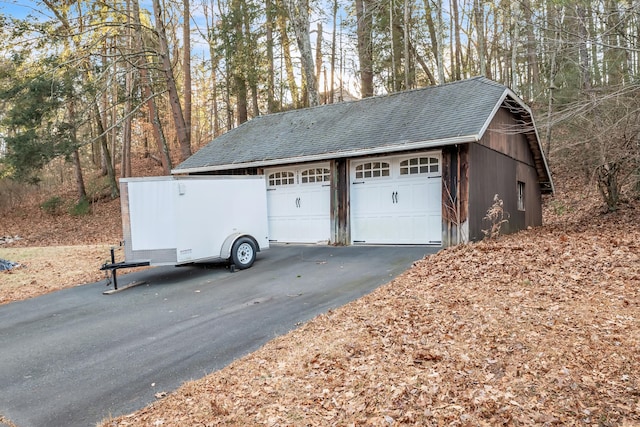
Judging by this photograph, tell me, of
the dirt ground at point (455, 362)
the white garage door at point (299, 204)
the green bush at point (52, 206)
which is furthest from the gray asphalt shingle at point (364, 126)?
the green bush at point (52, 206)

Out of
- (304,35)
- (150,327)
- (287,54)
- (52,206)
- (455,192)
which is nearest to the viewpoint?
(150,327)

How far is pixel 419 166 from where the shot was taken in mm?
10055

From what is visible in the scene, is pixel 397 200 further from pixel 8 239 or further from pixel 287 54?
pixel 8 239

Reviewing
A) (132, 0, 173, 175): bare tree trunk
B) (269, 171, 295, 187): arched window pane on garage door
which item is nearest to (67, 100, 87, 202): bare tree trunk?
(132, 0, 173, 175): bare tree trunk

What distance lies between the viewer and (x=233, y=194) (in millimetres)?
8828

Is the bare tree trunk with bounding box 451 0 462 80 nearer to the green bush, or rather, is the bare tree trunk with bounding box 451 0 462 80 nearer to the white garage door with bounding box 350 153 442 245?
the white garage door with bounding box 350 153 442 245

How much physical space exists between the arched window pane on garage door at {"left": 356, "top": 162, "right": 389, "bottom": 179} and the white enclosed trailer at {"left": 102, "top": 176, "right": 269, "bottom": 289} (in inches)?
121

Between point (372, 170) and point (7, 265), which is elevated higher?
point (372, 170)

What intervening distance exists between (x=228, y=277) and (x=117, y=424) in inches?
196

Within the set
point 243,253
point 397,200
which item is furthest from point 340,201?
point 243,253

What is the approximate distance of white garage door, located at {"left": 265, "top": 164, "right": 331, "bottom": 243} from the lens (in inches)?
448

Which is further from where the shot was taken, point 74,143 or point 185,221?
point 74,143

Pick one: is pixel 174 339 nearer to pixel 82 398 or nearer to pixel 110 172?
pixel 82 398

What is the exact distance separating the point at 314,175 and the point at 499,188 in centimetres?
489
